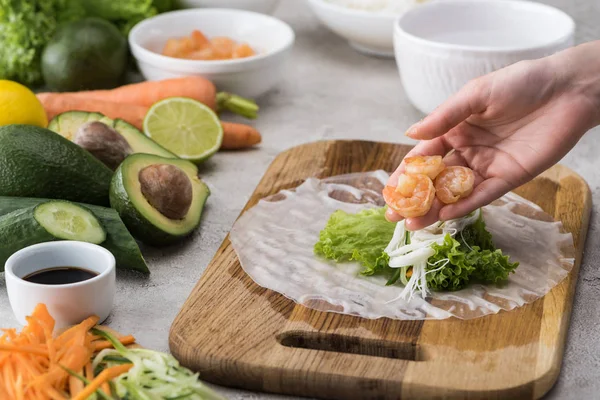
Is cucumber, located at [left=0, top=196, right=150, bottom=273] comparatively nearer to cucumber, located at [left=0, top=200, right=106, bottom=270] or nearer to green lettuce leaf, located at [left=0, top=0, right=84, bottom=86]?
cucumber, located at [left=0, top=200, right=106, bottom=270]

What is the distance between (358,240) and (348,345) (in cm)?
44

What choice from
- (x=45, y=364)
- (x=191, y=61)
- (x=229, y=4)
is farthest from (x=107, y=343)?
(x=229, y=4)

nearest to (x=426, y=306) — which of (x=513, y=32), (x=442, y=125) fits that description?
(x=442, y=125)

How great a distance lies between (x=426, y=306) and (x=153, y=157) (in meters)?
1.03

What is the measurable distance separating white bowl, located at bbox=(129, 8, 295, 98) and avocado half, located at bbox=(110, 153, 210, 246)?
1.07 m

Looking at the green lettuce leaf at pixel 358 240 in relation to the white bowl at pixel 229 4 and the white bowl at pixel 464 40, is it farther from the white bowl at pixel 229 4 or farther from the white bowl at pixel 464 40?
the white bowl at pixel 229 4

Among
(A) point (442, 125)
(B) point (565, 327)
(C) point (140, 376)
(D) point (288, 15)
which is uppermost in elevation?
(A) point (442, 125)

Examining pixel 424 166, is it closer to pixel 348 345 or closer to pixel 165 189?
pixel 348 345

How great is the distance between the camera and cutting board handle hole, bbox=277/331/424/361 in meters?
2.27

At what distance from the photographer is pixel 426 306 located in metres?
2.42

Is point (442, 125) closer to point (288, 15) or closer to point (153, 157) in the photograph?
point (153, 157)

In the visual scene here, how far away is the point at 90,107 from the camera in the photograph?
12.1 ft

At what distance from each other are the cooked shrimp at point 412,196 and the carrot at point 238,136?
1237 mm

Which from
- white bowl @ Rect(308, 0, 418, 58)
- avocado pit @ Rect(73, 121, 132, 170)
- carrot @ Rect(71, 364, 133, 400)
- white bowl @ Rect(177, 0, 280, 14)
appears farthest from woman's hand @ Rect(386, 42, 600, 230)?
white bowl @ Rect(177, 0, 280, 14)
